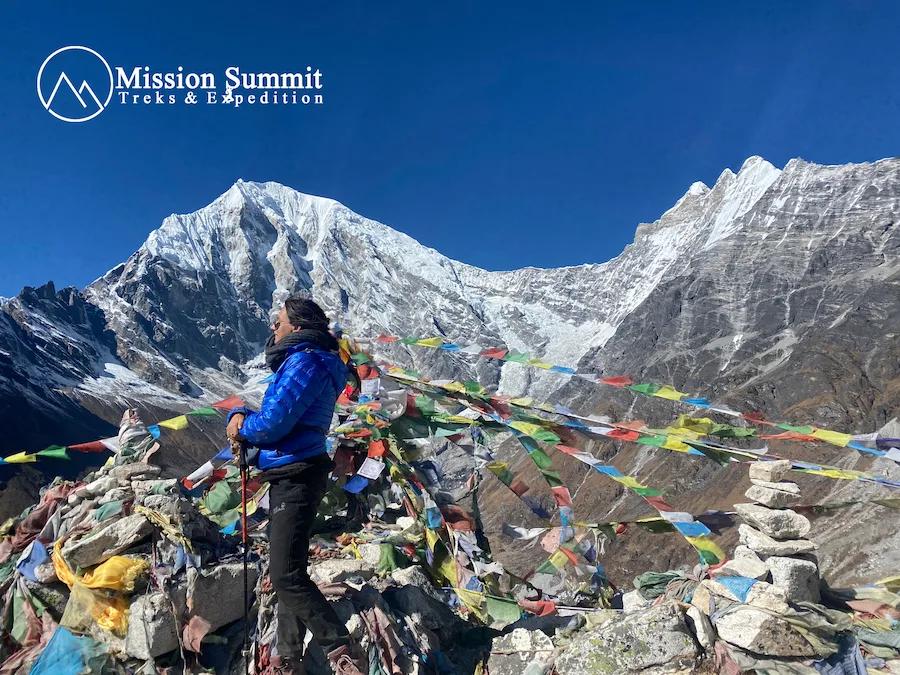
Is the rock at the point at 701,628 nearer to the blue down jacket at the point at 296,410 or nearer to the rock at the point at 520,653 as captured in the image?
the rock at the point at 520,653

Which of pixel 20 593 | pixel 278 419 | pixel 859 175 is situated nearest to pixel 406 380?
pixel 278 419

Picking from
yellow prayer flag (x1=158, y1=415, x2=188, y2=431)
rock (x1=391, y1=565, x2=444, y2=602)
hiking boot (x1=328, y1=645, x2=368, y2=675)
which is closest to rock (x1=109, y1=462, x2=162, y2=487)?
yellow prayer flag (x1=158, y1=415, x2=188, y2=431)

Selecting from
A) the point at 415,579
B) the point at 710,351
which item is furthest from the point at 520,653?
the point at 710,351

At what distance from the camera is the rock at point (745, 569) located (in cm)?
432

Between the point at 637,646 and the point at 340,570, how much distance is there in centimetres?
315

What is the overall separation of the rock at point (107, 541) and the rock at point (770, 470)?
16.5 ft

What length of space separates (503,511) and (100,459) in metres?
59.2

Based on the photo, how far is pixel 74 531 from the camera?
193 inches

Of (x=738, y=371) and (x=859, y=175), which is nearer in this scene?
(x=738, y=371)

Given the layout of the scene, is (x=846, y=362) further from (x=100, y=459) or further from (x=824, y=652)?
(x=100, y=459)

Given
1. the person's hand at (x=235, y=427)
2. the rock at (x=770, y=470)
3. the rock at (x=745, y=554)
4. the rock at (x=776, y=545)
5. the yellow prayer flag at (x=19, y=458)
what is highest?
the rock at (x=770, y=470)

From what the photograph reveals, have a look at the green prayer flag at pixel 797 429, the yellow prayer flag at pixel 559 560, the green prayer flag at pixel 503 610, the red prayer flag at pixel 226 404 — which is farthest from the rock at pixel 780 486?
the red prayer flag at pixel 226 404

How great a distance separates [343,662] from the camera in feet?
13.5

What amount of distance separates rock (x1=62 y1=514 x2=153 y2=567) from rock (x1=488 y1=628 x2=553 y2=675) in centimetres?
292
